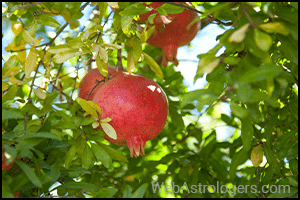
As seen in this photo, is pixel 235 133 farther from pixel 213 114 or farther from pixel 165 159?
pixel 165 159

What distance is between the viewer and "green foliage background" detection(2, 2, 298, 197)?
2.38 feet

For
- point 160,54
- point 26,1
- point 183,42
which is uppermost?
point 26,1

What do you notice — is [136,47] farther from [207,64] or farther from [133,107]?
[207,64]

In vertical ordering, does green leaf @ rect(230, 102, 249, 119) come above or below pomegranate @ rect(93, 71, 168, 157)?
above

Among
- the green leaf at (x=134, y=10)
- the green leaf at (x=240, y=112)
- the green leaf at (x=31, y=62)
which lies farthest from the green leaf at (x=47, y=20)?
the green leaf at (x=240, y=112)

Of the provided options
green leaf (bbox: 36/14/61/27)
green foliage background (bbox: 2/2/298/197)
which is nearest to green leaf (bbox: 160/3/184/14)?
green foliage background (bbox: 2/2/298/197)

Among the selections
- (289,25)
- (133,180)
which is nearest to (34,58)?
(289,25)

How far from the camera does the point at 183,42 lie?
4.52ft

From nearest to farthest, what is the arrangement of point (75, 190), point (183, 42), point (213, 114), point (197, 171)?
point (75, 190), point (183, 42), point (197, 171), point (213, 114)

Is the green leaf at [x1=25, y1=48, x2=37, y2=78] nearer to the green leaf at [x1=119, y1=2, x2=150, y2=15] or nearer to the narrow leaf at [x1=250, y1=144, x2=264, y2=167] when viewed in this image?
the green leaf at [x1=119, y1=2, x2=150, y2=15]

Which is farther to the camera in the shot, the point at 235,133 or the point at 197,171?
the point at 235,133

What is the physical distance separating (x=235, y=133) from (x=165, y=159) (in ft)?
1.74

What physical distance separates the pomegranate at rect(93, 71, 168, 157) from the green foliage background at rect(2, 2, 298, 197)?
8 cm

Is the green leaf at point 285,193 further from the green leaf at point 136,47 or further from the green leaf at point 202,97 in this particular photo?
the green leaf at point 136,47
